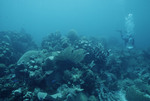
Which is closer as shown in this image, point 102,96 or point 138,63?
point 102,96

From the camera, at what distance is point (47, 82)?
5.28 meters

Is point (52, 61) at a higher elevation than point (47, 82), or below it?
higher

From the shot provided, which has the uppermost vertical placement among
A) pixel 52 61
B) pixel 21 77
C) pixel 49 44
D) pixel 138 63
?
pixel 49 44

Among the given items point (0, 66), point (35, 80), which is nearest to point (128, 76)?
point (35, 80)

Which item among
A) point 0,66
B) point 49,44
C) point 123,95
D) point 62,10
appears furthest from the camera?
point 62,10

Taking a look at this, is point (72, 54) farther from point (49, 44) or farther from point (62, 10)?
point (62, 10)

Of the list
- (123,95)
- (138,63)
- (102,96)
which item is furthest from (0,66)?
(138,63)

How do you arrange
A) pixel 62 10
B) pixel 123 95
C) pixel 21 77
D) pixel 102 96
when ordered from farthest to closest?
pixel 62 10
pixel 123 95
pixel 21 77
pixel 102 96

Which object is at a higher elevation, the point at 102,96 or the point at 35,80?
the point at 35,80

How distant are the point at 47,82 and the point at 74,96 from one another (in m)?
1.56

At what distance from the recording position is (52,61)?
5871mm

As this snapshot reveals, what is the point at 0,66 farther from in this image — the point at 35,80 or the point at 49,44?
the point at 49,44

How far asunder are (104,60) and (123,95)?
103 inches

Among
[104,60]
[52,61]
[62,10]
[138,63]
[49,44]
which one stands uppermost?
[62,10]
